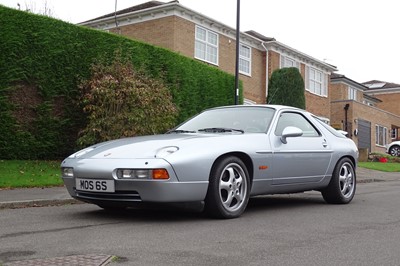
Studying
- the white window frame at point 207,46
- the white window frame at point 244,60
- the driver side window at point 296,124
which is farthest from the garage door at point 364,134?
the driver side window at point 296,124

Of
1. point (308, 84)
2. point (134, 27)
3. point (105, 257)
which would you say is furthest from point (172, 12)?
point (105, 257)

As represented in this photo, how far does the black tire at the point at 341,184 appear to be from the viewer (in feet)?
25.6

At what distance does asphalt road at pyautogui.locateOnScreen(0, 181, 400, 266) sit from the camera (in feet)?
13.6

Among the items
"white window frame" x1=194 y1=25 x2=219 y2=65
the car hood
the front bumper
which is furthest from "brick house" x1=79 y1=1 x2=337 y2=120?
the front bumper

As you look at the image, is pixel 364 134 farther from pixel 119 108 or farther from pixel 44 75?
pixel 44 75

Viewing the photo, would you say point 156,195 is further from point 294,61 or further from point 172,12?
point 294,61

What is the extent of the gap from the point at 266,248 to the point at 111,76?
382 inches

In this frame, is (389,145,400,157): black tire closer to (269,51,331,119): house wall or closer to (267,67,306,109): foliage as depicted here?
(269,51,331,119): house wall

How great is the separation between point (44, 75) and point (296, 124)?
25.4ft

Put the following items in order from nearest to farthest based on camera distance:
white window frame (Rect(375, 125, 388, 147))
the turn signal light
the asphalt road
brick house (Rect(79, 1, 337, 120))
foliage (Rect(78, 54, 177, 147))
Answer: the asphalt road, the turn signal light, foliage (Rect(78, 54, 177, 147)), brick house (Rect(79, 1, 337, 120)), white window frame (Rect(375, 125, 388, 147))

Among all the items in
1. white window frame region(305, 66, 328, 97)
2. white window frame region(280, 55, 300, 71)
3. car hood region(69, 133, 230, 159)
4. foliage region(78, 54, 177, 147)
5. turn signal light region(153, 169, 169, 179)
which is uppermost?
white window frame region(280, 55, 300, 71)

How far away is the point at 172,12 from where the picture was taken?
22766 millimetres

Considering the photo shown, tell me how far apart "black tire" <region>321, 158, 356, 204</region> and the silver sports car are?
0.08 feet

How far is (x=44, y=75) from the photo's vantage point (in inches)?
516
